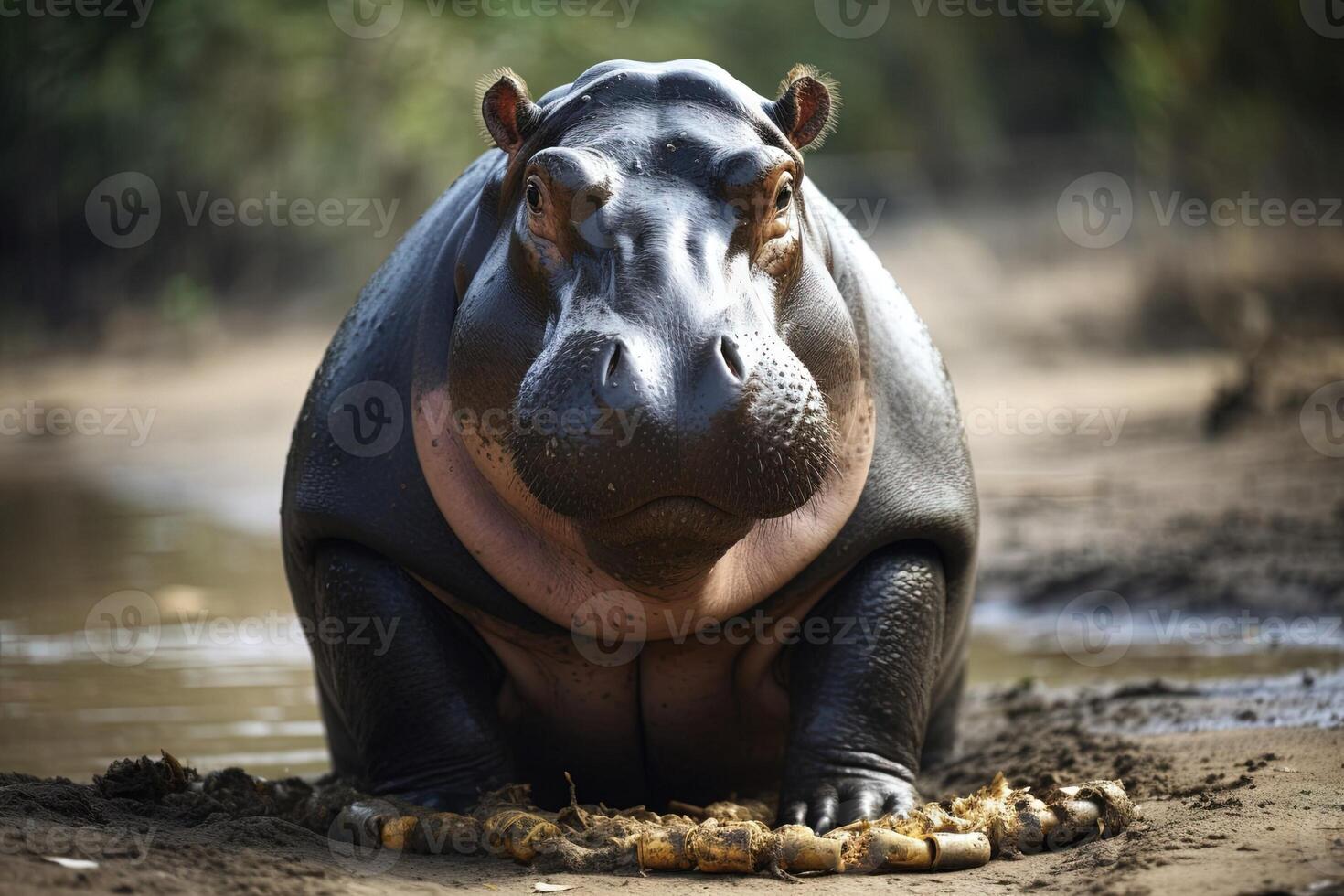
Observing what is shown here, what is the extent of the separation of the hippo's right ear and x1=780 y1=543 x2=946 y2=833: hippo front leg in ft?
5.10

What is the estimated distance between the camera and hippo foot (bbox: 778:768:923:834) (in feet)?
14.3

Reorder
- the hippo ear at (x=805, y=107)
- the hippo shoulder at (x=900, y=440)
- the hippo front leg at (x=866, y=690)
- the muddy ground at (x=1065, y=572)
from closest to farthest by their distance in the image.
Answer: the muddy ground at (x=1065, y=572), the hippo front leg at (x=866, y=690), the hippo ear at (x=805, y=107), the hippo shoulder at (x=900, y=440)

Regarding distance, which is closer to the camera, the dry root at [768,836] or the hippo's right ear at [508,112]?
the dry root at [768,836]

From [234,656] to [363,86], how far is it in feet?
67.8

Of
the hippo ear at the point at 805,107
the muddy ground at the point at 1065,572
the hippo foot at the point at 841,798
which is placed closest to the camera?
the muddy ground at the point at 1065,572

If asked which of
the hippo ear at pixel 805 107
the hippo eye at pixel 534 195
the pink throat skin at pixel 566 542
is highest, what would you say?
the hippo ear at pixel 805 107

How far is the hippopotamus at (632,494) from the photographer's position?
3805mm

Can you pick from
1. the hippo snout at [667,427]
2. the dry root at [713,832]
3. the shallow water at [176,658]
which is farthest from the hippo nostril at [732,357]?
the shallow water at [176,658]

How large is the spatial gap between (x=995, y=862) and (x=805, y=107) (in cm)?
209

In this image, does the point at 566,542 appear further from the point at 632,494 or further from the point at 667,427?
the point at 667,427

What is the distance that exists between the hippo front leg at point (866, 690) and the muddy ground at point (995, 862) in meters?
0.46

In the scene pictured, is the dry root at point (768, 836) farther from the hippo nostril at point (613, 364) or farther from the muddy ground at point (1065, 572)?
the hippo nostril at point (613, 364)

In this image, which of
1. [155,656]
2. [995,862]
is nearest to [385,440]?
[995,862]

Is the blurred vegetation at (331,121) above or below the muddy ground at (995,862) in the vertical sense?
above
